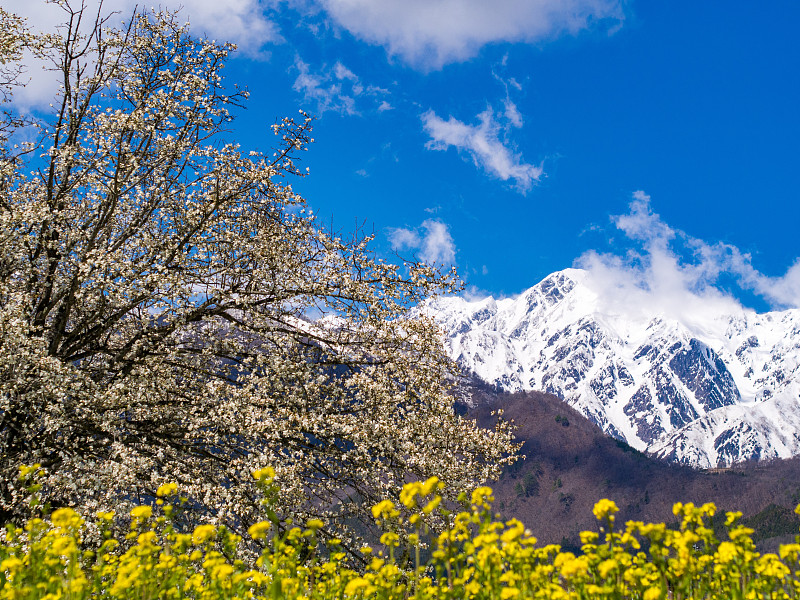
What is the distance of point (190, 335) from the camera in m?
17.0

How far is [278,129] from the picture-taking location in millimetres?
16984

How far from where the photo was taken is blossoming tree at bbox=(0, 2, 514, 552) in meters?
12.6

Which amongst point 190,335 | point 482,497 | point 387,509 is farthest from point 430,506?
point 190,335

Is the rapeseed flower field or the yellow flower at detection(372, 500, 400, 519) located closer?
the rapeseed flower field

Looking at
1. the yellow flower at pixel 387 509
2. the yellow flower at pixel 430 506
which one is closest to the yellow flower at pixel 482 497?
the yellow flower at pixel 430 506

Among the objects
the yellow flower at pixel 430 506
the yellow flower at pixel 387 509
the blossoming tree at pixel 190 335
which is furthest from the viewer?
the blossoming tree at pixel 190 335

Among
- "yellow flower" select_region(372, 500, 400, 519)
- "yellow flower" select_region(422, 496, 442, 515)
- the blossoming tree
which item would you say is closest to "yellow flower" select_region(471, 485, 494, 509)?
"yellow flower" select_region(422, 496, 442, 515)

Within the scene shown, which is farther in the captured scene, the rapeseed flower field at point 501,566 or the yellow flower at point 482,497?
the yellow flower at point 482,497

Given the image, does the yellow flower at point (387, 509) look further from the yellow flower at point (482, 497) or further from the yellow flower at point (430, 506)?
the yellow flower at point (482, 497)

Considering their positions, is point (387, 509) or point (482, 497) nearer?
point (482, 497)

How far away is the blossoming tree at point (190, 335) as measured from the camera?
1257 centimetres

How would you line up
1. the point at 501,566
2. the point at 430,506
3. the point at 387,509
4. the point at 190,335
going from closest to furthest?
the point at 430,506
the point at 501,566
the point at 387,509
the point at 190,335

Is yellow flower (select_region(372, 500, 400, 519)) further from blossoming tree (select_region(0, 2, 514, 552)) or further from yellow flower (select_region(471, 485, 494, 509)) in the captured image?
blossoming tree (select_region(0, 2, 514, 552))

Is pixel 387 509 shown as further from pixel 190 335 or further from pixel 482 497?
pixel 190 335
